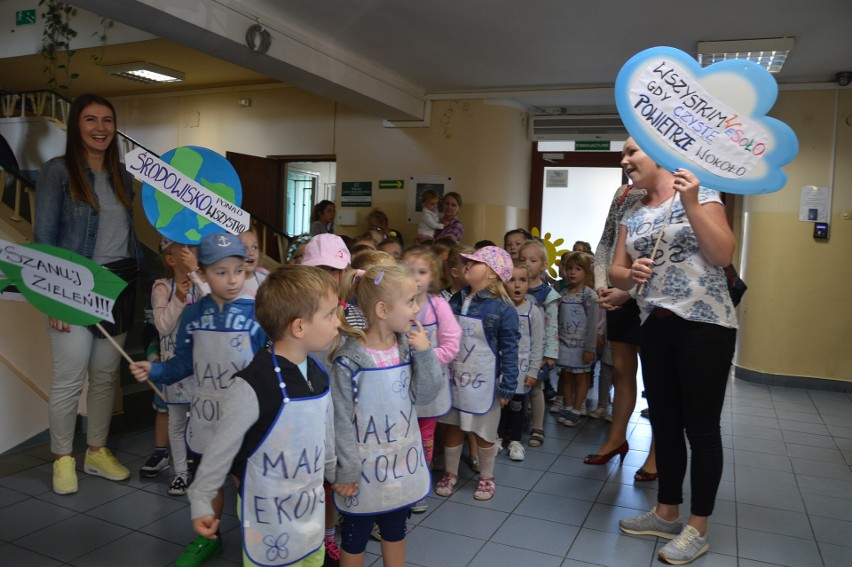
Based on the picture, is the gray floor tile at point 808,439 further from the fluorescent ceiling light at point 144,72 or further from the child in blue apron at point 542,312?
the fluorescent ceiling light at point 144,72

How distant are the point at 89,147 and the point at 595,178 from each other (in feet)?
18.7

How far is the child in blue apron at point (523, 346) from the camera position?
3227 millimetres

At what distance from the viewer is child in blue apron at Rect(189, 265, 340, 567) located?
4.73 feet

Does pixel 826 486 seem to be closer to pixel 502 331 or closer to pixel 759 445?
pixel 759 445

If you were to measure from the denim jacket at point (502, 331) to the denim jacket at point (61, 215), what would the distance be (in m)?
1.65

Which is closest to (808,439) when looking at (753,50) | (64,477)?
(753,50)

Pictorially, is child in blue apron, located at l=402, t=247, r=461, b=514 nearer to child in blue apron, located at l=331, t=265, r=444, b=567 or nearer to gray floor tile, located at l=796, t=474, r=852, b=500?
child in blue apron, located at l=331, t=265, r=444, b=567

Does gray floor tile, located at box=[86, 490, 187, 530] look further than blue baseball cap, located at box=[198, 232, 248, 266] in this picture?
Yes

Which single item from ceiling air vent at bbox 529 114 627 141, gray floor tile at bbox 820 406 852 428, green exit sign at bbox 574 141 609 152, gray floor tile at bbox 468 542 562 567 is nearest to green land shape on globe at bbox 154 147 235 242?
gray floor tile at bbox 468 542 562 567

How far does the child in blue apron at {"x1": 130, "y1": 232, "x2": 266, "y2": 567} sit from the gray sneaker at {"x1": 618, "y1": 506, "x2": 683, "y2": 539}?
1584 mm

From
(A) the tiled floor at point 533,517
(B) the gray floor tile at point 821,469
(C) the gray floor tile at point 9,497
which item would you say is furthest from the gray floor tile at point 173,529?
(B) the gray floor tile at point 821,469

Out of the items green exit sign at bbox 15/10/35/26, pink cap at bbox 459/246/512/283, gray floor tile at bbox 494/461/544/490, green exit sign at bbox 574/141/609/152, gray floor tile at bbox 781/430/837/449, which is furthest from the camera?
green exit sign at bbox 574/141/609/152

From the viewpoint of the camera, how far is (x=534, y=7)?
4.15m

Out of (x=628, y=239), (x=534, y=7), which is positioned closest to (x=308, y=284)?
(x=628, y=239)
